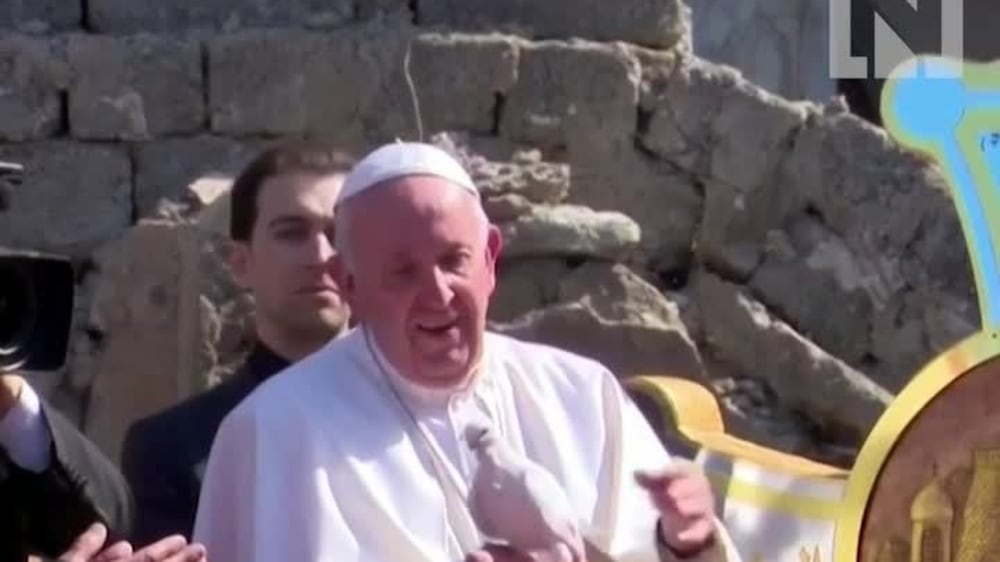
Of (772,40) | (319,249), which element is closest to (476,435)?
(319,249)

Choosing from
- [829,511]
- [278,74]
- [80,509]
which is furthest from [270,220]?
[278,74]

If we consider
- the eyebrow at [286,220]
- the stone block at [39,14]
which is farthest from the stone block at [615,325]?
the stone block at [39,14]

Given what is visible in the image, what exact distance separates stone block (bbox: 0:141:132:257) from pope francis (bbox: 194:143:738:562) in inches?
84.1

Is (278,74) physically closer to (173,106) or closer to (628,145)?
(173,106)

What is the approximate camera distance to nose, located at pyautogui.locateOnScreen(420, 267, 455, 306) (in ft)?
14.1

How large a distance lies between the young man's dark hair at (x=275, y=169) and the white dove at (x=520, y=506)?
38.8 inches

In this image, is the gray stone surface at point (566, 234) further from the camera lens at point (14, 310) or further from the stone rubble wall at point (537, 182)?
the camera lens at point (14, 310)

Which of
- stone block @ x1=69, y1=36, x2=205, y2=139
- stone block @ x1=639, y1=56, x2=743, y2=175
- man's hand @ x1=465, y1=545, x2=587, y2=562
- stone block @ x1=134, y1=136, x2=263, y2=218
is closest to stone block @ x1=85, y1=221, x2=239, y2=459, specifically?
stone block @ x1=134, y1=136, x2=263, y2=218

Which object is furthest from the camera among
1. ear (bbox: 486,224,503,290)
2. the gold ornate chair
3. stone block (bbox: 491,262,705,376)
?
stone block (bbox: 491,262,705,376)

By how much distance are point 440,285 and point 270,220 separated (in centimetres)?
82

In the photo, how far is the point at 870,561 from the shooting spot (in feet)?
15.7

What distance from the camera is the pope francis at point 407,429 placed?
434cm

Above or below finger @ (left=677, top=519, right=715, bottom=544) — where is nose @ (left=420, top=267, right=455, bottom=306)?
above

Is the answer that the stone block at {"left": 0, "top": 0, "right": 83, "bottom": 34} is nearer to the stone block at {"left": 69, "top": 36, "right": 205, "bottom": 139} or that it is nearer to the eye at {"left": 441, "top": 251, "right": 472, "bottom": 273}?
the stone block at {"left": 69, "top": 36, "right": 205, "bottom": 139}
